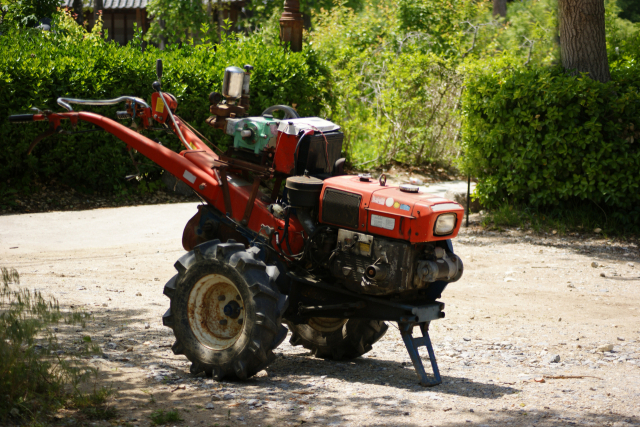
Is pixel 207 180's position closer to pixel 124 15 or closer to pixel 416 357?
pixel 416 357

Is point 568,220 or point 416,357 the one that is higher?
point 568,220

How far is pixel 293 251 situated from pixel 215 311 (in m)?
0.69

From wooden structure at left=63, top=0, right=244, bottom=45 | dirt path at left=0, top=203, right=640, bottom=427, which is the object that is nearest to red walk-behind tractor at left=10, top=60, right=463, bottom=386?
dirt path at left=0, top=203, right=640, bottom=427

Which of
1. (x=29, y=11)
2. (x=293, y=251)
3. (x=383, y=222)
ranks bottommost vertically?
(x=293, y=251)

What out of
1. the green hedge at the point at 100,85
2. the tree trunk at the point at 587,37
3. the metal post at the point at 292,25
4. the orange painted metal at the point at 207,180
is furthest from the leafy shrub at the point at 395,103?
the orange painted metal at the point at 207,180

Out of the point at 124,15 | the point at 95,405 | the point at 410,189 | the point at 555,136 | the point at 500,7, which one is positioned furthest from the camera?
the point at 124,15

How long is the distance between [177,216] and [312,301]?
243 inches

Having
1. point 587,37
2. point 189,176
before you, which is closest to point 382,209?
point 189,176

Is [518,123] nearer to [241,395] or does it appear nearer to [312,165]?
[312,165]

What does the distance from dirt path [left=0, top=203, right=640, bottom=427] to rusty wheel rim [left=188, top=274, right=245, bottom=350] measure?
0.32 metres

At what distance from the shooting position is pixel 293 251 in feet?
17.6

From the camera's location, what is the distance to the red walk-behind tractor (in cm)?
482

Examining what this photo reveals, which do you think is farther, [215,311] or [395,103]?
[395,103]

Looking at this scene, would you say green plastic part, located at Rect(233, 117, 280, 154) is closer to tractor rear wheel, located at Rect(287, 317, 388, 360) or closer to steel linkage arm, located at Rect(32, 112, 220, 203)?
steel linkage arm, located at Rect(32, 112, 220, 203)
